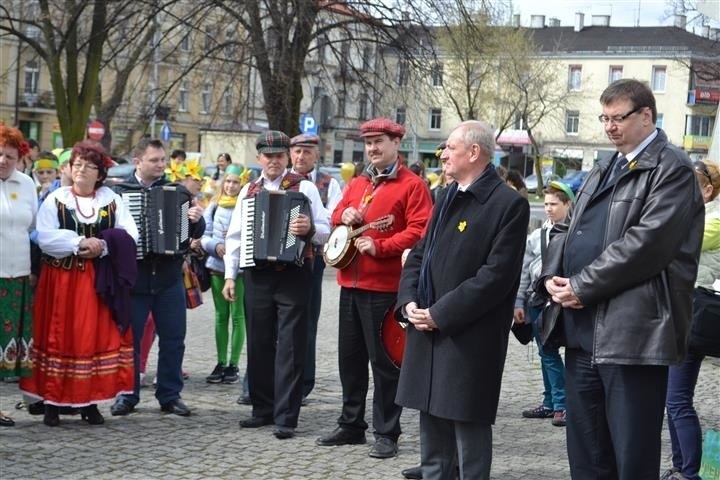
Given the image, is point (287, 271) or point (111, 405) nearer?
point (287, 271)

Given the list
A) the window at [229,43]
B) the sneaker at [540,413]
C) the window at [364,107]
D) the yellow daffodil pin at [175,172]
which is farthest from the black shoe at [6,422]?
the window at [364,107]

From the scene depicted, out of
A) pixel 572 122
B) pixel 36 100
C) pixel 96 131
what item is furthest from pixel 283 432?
pixel 572 122

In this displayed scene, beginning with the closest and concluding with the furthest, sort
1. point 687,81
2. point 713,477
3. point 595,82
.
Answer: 1. point 713,477
2. point 687,81
3. point 595,82

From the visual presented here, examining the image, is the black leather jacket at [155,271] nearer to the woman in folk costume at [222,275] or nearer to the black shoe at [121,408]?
the black shoe at [121,408]

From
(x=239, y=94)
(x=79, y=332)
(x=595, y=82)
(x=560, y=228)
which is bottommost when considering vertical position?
(x=79, y=332)

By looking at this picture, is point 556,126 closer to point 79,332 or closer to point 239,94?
point 239,94

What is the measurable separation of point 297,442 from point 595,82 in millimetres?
76507

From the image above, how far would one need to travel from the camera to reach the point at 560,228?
17.6ft

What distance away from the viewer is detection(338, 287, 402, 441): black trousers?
24.0 feet

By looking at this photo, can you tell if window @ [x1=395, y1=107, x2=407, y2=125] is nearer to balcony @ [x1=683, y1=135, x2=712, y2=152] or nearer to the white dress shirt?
the white dress shirt

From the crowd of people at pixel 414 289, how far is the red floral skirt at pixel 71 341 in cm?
1

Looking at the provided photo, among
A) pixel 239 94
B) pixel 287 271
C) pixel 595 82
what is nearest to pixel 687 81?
pixel 595 82

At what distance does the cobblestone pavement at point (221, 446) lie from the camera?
6812 millimetres

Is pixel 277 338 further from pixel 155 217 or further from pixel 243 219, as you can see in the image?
pixel 155 217
